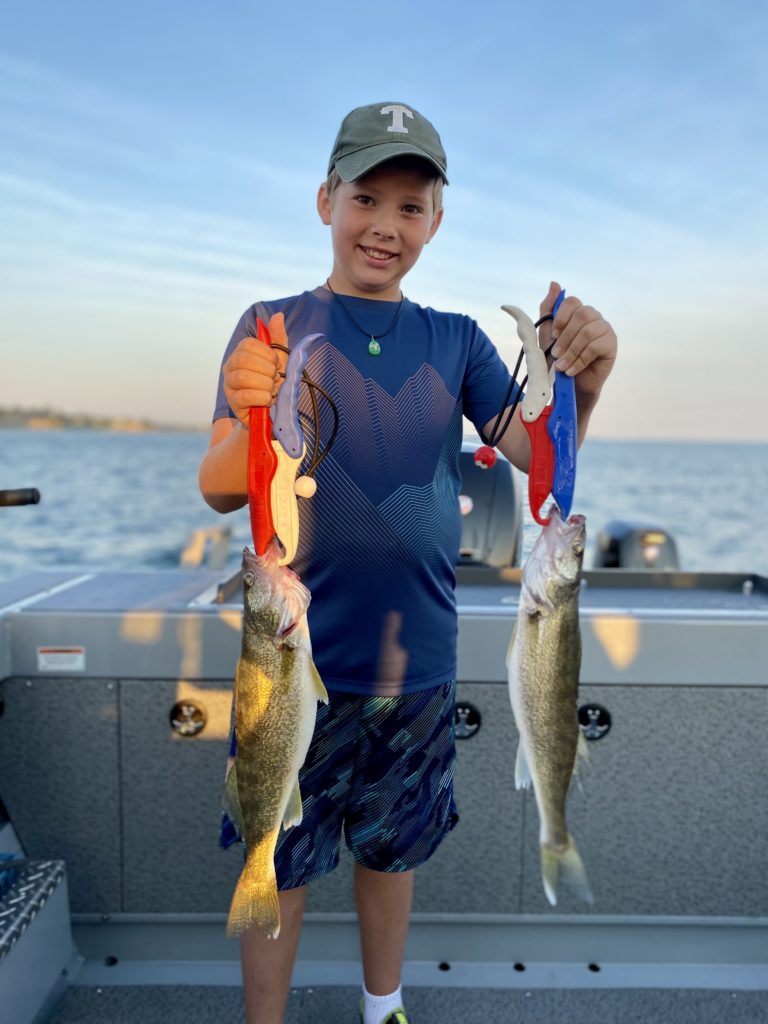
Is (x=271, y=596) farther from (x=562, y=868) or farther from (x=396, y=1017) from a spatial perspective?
(x=396, y=1017)

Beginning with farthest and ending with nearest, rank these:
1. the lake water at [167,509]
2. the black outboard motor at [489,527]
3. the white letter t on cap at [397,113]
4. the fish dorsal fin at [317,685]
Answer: the lake water at [167,509] → the black outboard motor at [489,527] → the white letter t on cap at [397,113] → the fish dorsal fin at [317,685]

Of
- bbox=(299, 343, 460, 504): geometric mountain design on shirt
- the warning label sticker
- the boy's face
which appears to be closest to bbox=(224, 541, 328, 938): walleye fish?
bbox=(299, 343, 460, 504): geometric mountain design on shirt

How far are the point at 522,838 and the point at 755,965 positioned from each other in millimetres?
985

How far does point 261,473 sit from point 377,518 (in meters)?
0.56

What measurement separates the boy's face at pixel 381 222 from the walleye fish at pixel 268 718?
2.82 ft

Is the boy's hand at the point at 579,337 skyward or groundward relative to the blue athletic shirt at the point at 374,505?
skyward

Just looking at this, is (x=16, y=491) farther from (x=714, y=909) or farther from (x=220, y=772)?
(x=714, y=909)

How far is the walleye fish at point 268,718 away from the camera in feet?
4.60

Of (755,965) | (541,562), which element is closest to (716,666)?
(755,965)

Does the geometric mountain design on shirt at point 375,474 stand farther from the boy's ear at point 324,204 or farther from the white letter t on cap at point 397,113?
the white letter t on cap at point 397,113

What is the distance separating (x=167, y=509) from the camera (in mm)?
36688

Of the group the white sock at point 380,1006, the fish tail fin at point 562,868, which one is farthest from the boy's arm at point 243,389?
the white sock at point 380,1006

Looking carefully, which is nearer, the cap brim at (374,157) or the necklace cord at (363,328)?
the cap brim at (374,157)

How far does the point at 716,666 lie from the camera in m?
2.64
